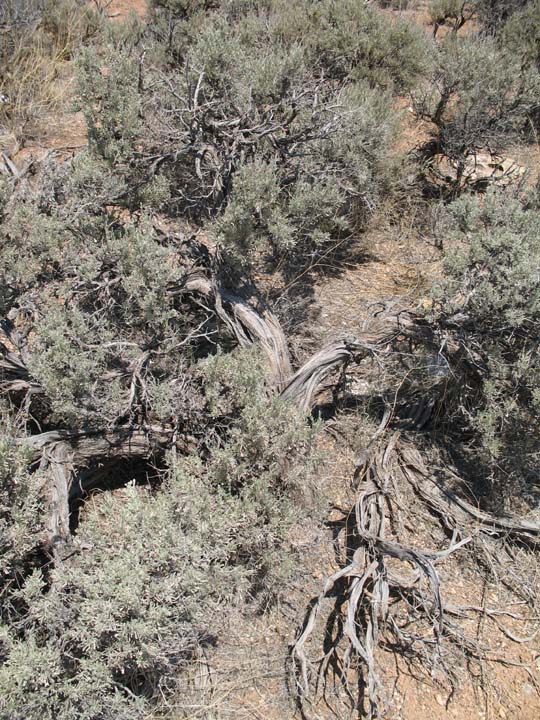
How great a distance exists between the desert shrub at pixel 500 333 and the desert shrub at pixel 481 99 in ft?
8.07

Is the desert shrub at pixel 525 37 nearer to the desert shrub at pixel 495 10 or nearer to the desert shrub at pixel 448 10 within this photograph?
the desert shrub at pixel 495 10

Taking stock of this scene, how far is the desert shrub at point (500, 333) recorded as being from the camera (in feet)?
10.3

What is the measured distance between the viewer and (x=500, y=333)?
3316mm

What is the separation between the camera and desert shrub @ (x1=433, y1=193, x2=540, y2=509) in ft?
10.3

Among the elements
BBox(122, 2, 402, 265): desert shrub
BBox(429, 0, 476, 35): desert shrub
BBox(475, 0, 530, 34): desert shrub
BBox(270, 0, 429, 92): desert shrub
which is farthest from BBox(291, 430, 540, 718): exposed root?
BBox(429, 0, 476, 35): desert shrub

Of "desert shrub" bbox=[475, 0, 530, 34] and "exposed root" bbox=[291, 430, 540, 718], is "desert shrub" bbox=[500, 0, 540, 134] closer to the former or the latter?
"desert shrub" bbox=[475, 0, 530, 34]

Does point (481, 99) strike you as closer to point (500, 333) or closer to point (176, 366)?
point (500, 333)

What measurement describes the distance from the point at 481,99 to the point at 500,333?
10.7ft

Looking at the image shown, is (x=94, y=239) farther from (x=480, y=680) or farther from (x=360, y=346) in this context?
(x=480, y=680)

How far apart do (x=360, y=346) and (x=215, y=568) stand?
1.61m

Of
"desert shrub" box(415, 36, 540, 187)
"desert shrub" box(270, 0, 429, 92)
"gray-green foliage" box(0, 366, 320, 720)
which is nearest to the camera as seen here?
"gray-green foliage" box(0, 366, 320, 720)

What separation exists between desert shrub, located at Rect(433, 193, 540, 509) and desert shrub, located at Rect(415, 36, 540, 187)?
2.46 m

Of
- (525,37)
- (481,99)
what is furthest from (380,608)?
(525,37)

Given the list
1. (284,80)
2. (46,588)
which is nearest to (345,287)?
(284,80)
